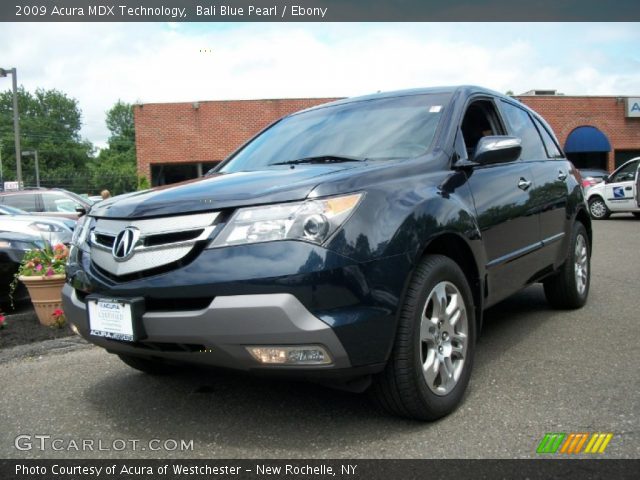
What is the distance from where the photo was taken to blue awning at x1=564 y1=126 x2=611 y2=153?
26016mm

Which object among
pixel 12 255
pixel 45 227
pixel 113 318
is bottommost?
pixel 12 255

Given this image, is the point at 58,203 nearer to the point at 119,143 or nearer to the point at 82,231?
the point at 82,231

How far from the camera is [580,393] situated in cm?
304

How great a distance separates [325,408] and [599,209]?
15.9 meters

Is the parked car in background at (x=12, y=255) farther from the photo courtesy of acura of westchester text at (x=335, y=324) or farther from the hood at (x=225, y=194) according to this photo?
the hood at (x=225, y=194)

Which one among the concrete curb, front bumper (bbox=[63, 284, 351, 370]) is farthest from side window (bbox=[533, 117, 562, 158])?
the concrete curb

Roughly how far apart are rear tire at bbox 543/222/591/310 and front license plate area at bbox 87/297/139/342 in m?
3.58

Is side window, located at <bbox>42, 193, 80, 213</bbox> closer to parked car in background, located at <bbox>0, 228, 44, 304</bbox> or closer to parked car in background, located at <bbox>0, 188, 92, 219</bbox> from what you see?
parked car in background, located at <bbox>0, 188, 92, 219</bbox>

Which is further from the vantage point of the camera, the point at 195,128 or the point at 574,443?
the point at 195,128

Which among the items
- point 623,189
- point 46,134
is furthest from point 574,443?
point 46,134

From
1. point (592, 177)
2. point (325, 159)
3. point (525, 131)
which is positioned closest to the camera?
point (325, 159)

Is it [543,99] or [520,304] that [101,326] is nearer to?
[520,304]

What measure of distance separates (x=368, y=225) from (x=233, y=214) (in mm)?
571

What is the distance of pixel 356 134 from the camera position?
11.2 ft
